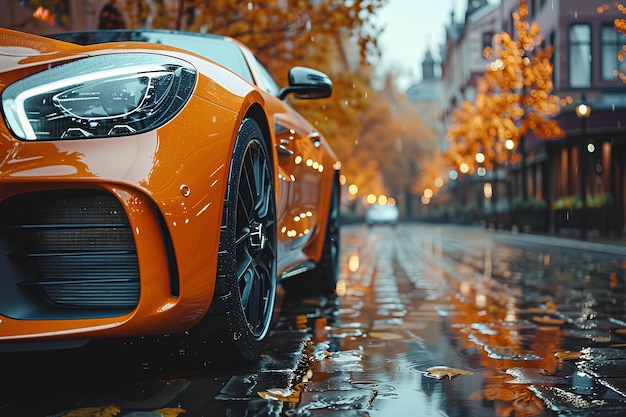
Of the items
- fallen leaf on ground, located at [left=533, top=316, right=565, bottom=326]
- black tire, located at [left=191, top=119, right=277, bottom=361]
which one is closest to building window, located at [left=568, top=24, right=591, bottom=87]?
fallen leaf on ground, located at [left=533, top=316, right=565, bottom=326]

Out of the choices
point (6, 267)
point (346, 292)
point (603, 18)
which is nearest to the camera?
point (6, 267)

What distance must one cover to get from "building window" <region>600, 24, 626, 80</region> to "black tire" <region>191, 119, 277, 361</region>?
2784cm

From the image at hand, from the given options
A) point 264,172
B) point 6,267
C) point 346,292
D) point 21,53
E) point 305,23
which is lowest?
point 346,292

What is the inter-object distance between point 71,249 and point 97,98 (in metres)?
0.52

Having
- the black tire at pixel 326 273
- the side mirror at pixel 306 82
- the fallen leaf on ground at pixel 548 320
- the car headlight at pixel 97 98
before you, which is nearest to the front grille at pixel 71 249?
→ the car headlight at pixel 97 98

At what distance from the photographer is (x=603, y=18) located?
29672 millimetres

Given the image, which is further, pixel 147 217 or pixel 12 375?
pixel 12 375

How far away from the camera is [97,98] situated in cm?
300

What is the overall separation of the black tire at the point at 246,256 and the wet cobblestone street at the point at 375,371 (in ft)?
0.51

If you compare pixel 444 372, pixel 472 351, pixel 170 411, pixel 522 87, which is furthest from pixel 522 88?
pixel 170 411

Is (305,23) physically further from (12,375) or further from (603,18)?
(603,18)

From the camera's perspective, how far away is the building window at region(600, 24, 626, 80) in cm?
2998

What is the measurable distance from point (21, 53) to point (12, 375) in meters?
1.30

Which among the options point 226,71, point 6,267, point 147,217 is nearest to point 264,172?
point 226,71
